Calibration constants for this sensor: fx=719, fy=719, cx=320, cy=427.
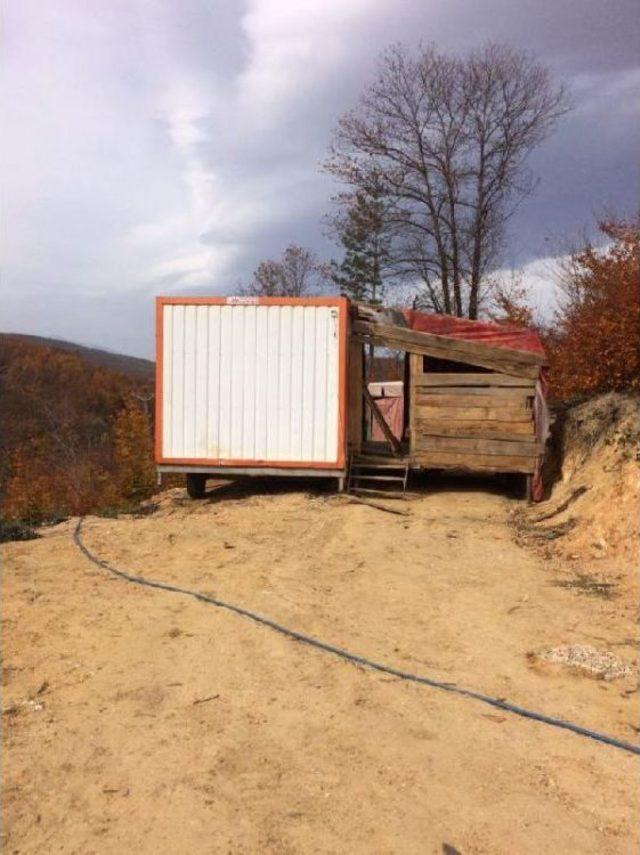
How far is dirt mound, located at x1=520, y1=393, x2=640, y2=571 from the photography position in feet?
24.0

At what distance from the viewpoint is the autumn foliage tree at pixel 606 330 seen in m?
9.55

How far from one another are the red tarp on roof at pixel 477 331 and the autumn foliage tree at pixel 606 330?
609 mm

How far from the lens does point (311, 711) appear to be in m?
3.90

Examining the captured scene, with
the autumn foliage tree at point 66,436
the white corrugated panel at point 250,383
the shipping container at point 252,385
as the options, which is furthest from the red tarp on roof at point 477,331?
the autumn foliage tree at point 66,436

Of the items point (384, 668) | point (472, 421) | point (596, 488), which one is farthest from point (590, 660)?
point (472, 421)

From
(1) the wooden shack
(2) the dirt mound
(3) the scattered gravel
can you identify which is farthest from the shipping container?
(3) the scattered gravel

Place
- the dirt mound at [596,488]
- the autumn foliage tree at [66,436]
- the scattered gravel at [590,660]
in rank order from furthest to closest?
the autumn foliage tree at [66,436] < the dirt mound at [596,488] < the scattered gravel at [590,660]

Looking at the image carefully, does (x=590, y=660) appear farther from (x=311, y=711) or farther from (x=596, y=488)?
(x=596, y=488)

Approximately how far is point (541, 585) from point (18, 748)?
4591 millimetres

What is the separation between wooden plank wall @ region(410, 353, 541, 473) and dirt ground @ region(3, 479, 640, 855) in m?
3.24

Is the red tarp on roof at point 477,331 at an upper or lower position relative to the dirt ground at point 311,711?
upper

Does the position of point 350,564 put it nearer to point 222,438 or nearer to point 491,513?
point 491,513

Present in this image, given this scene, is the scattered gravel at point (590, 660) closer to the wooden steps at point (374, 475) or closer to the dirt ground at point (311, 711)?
the dirt ground at point (311, 711)

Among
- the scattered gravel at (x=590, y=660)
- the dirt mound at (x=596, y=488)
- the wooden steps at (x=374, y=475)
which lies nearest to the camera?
the scattered gravel at (x=590, y=660)
